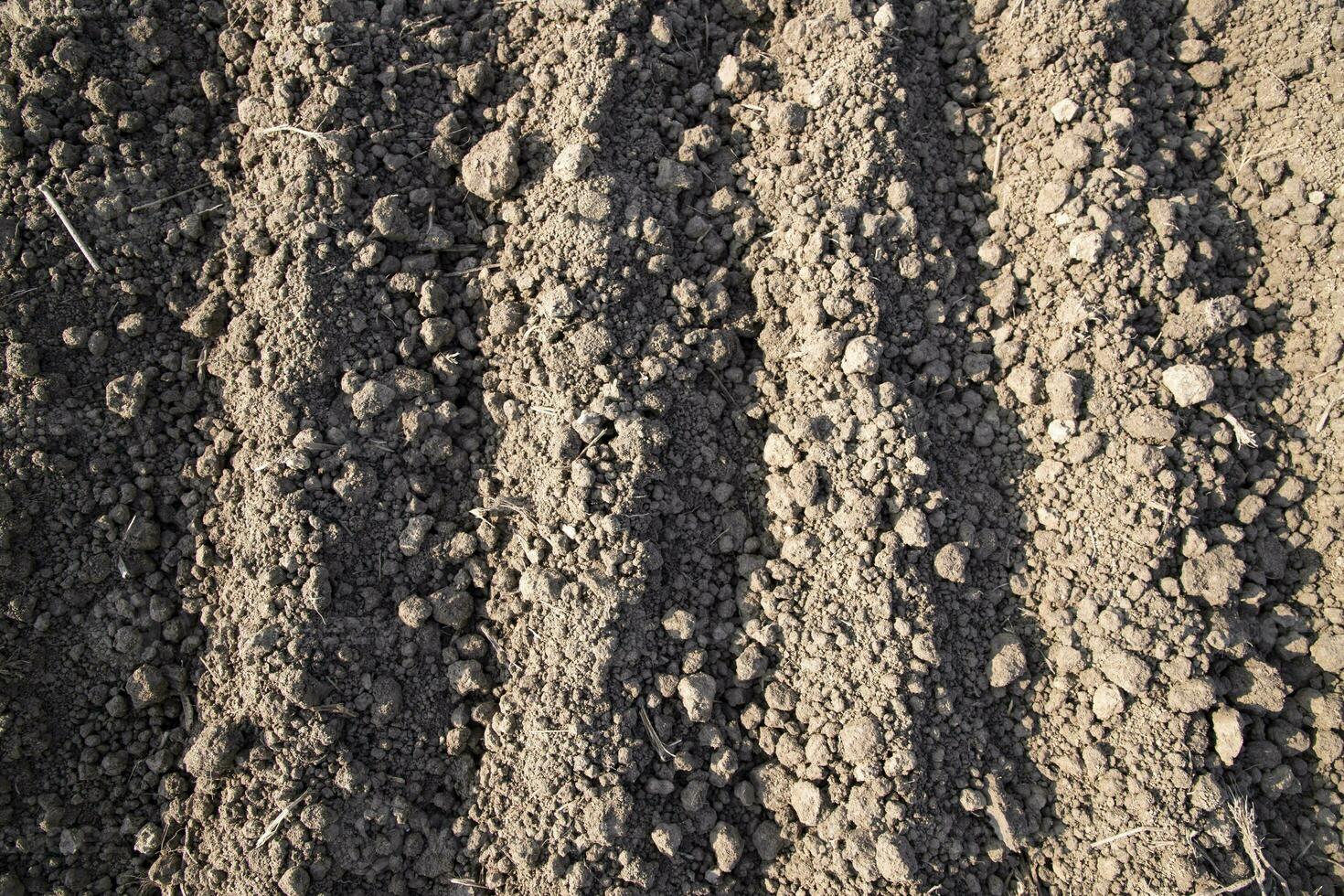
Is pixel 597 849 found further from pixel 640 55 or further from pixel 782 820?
pixel 640 55

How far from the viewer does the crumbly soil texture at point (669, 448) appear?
2.09 metres

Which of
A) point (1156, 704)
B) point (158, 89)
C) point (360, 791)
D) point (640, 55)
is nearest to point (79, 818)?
point (360, 791)

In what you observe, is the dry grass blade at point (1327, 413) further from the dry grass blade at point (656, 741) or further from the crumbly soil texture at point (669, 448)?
the dry grass blade at point (656, 741)

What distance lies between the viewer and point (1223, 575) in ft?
6.85

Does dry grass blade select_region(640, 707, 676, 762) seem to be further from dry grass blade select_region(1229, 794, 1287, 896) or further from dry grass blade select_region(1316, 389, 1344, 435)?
dry grass blade select_region(1316, 389, 1344, 435)

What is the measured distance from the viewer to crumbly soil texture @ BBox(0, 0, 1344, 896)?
209cm

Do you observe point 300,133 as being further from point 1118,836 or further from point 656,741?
point 1118,836

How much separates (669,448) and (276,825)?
138 centimetres

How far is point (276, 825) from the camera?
2066 millimetres

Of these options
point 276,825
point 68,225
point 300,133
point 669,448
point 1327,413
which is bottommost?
point 276,825

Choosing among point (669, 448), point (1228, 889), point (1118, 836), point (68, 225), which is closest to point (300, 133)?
point (68, 225)

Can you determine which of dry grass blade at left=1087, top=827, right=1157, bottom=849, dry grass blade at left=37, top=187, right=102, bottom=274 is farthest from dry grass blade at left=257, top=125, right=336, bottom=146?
dry grass blade at left=1087, top=827, right=1157, bottom=849

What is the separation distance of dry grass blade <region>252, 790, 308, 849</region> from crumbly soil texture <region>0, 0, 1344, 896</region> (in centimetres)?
2

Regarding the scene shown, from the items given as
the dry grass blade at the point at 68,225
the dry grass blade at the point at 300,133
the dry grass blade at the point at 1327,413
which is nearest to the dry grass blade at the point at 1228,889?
the dry grass blade at the point at 1327,413
